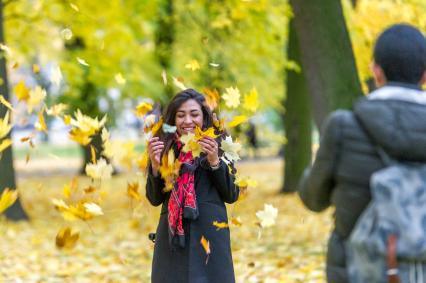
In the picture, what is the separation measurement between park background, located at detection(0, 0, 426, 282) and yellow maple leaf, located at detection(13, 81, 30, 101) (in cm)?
1

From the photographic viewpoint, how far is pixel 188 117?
3900 millimetres

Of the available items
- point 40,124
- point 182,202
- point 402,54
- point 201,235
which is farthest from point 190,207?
point 402,54

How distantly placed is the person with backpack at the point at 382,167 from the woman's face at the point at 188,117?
1318 millimetres

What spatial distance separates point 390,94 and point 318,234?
756cm

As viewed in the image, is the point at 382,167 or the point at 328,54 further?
the point at 328,54

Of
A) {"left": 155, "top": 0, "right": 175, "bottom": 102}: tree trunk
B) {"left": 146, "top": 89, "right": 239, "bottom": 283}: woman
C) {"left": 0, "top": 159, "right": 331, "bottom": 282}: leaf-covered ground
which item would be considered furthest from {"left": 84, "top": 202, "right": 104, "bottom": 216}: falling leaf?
{"left": 155, "top": 0, "right": 175, "bottom": 102}: tree trunk

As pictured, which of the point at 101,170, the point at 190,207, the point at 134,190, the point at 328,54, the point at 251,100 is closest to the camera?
the point at 190,207

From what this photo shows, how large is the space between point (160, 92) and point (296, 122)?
6.32 meters

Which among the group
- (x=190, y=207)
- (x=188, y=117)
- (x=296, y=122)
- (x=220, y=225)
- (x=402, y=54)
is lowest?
(x=220, y=225)

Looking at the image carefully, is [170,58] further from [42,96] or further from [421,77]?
[421,77]

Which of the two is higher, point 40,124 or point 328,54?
point 328,54

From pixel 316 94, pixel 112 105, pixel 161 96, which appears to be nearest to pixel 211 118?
pixel 316 94

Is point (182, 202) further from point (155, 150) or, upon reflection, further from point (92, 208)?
point (92, 208)

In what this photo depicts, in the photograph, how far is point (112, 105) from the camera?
73.8ft
